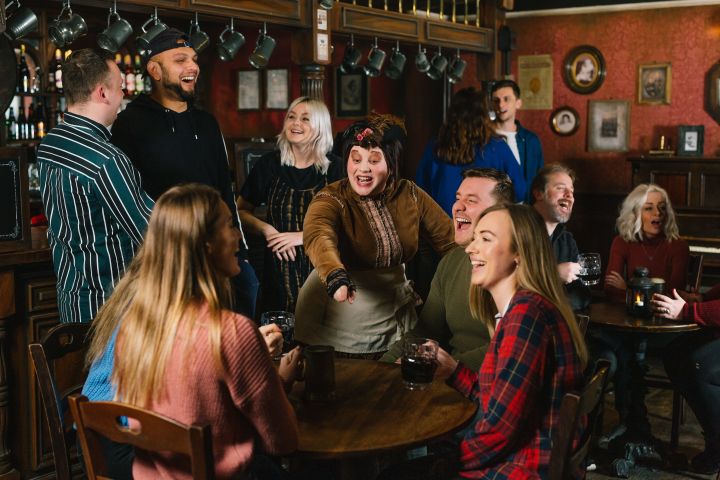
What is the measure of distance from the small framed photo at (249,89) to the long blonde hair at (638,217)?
18.9 feet

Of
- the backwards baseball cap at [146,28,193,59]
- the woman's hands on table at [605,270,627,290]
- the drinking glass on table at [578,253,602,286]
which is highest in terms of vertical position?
the backwards baseball cap at [146,28,193,59]

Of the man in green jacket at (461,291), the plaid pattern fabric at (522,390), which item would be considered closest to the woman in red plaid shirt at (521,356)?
the plaid pattern fabric at (522,390)

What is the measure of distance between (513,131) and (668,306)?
1.82 metres

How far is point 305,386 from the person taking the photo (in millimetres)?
2314

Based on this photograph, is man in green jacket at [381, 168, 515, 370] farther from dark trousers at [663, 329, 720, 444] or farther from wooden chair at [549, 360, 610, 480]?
dark trousers at [663, 329, 720, 444]

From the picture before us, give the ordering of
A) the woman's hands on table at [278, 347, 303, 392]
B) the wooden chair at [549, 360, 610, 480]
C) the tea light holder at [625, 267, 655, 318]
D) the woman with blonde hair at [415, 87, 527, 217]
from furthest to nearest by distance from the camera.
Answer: the woman with blonde hair at [415, 87, 527, 217] → the tea light holder at [625, 267, 655, 318] → the woman's hands on table at [278, 347, 303, 392] → the wooden chair at [549, 360, 610, 480]

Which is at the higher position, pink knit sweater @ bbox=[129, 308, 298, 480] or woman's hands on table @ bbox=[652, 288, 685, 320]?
pink knit sweater @ bbox=[129, 308, 298, 480]

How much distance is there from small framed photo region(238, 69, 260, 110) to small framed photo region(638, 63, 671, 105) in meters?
3.98

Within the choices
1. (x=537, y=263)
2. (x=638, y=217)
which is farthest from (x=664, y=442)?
(x=537, y=263)

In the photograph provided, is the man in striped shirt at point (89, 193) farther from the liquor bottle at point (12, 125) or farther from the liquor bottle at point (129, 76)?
the liquor bottle at point (129, 76)

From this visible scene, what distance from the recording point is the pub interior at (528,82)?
17.7 ft

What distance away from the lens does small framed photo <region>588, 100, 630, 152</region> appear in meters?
7.71

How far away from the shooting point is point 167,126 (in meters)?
3.45

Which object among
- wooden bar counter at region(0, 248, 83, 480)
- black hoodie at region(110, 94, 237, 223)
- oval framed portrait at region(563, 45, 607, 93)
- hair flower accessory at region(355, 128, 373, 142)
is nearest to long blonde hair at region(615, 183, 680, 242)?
hair flower accessory at region(355, 128, 373, 142)
